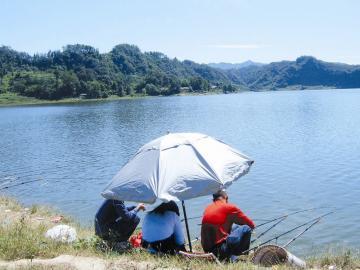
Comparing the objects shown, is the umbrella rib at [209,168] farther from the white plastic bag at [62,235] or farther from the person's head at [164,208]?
the white plastic bag at [62,235]

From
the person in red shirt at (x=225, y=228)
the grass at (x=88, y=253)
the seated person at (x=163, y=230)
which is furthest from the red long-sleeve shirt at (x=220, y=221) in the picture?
the grass at (x=88, y=253)

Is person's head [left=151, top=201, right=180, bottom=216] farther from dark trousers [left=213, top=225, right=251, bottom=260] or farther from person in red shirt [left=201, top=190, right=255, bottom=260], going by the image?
dark trousers [left=213, top=225, right=251, bottom=260]

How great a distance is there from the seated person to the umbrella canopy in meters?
0.80

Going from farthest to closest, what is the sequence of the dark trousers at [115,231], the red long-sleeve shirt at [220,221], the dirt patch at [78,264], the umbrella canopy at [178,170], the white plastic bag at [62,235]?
the dark trousers at [115,231] < the white plastic bag at [62,235] < the red long-sleeve shirt at [220,221] < the umbrella canopy at [178,170] < the dirt patch at [78,264]

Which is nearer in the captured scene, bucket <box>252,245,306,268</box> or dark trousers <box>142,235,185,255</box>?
bucket <box>252,245,306,268</box>

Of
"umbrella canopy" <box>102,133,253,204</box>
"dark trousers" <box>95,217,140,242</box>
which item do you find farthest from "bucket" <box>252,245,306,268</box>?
"dark trousers" <box>95,217,140,242</box>

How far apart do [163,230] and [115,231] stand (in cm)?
166

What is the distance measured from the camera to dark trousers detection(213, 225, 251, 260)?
9336mm

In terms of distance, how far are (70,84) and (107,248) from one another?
7364 inches

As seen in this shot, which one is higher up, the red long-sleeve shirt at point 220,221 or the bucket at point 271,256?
the red long-sleeve shirt at point 220,221

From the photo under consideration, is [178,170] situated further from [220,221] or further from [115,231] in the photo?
[115,231]

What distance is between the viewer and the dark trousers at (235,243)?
9336 mm

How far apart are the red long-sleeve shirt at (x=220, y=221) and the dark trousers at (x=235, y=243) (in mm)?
109

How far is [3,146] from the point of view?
45750 mm
